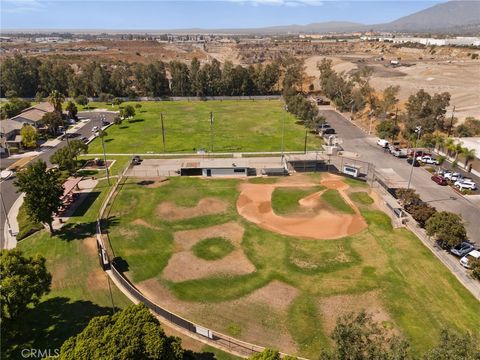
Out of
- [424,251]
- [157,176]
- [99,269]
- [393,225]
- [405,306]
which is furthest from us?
[157,176]

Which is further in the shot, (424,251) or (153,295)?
(424,251)

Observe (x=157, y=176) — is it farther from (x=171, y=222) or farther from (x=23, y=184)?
(x=23, y=184)

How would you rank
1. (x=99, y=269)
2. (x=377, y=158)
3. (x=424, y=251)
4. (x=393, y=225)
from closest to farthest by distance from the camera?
1. (x=99, y=269)
2. (x=424, y=251)
3. (x=393, y=225)
4. (x=377, y=158)

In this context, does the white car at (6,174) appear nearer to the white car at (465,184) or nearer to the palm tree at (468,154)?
the white car at (465,184)

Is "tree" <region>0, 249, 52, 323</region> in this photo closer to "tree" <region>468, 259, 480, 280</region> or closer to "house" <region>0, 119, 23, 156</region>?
"tree" <region>468, 259, 480, 280</region>

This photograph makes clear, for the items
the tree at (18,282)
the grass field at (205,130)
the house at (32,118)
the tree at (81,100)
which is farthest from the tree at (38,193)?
the tree at (81,100)

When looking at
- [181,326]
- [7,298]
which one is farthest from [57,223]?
[181,326]

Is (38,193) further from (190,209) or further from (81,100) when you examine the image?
(81,100)

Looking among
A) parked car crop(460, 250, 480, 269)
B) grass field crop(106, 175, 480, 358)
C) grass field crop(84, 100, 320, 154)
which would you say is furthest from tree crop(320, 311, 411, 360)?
grass field crop(84, 100, 320, 154)
